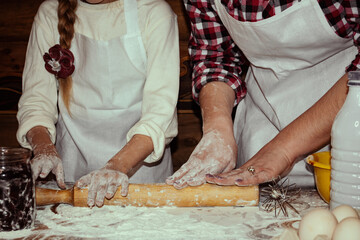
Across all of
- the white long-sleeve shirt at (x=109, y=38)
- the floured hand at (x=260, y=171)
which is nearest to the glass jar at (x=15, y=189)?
the floured hand at (x=260, y=171)

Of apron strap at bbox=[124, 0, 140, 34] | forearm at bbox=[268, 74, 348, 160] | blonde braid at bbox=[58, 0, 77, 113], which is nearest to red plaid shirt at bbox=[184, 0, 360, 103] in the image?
apron strap at bbox=[124, 0, 140, 34]

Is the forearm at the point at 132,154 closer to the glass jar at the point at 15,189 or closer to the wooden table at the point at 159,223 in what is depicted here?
the wooden table at the point at 159,223

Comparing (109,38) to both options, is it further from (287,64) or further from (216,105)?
(287,64)

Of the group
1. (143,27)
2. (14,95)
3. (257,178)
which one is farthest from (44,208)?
(14,95)

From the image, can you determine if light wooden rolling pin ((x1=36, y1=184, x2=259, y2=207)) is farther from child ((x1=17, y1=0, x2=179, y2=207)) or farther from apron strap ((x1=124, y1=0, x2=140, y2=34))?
apron strap ((x1=124, y1=0, x2=140, y2=34))

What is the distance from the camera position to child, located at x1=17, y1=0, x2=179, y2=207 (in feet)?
5.45

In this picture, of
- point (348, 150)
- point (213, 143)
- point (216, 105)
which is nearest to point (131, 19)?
point (216, 105)

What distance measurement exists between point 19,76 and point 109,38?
984mm

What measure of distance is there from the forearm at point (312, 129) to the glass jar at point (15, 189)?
2.31ft

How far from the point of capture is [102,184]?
123 centimetres

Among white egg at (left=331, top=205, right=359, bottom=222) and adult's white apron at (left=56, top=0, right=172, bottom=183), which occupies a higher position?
white egg at (left=331, top=205, right=359, bottom=222)

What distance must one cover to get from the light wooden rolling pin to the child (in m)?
0.39

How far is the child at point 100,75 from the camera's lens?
166 centimetres

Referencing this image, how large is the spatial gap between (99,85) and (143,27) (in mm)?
267
